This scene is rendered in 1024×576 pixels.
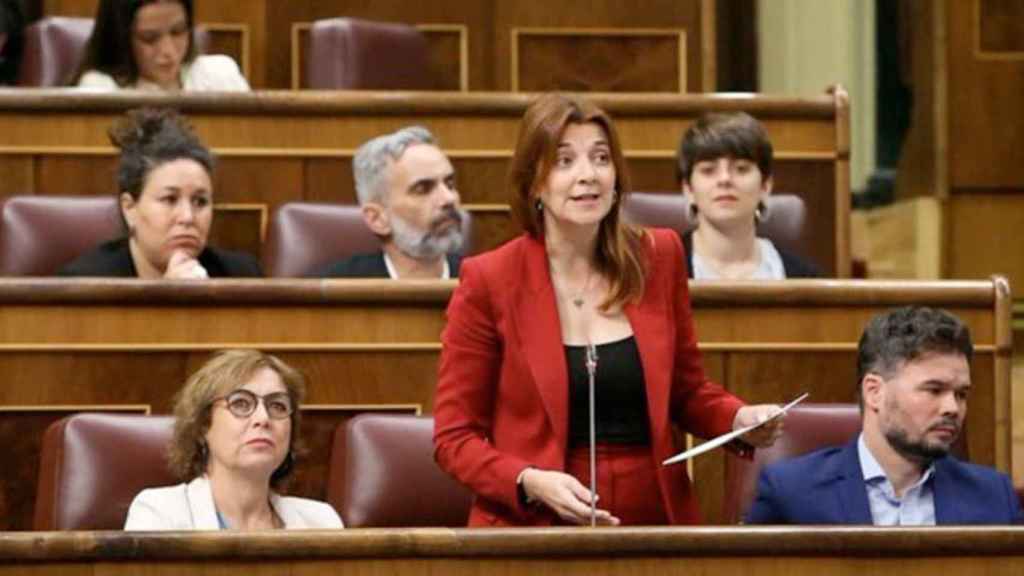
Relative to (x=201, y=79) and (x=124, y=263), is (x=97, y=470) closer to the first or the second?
(x=124, y=263)

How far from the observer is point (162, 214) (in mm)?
2018

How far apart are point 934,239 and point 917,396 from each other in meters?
1.31

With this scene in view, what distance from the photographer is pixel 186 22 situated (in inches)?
93.0

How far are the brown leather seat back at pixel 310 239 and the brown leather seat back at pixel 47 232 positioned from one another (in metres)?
0.13

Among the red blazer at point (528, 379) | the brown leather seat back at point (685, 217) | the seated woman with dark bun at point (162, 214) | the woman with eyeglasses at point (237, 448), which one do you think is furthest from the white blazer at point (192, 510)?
the brown leather seat back at point (685, 217)

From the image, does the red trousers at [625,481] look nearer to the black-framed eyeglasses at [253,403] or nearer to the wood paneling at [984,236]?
the black-framed eyeglasses at [253,403]

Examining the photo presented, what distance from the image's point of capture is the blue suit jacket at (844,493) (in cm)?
158

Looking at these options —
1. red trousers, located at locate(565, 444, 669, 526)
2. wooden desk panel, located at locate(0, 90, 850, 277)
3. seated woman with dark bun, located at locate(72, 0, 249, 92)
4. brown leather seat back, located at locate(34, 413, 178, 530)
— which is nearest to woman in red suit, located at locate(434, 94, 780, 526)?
red trousers, located at locate(565, 444, 669, 526)

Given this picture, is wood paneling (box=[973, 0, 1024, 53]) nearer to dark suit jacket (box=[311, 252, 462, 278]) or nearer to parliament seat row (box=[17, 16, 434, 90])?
parliament seat row (box=[17, 16, 434, 90])

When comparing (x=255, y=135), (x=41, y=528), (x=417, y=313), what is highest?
(x=255, y=135)

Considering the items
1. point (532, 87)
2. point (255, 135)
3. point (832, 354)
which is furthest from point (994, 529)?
point (532, 87)

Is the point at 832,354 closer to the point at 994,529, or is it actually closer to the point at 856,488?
the point at 856,488

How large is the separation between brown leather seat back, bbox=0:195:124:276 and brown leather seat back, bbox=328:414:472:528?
0.50 metres

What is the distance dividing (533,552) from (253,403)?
1.23 feet
